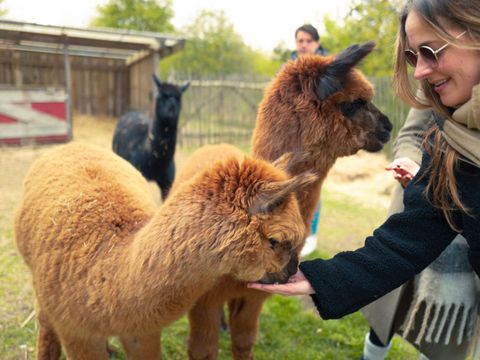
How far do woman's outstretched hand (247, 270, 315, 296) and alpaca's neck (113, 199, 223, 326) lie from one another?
21 centimetres

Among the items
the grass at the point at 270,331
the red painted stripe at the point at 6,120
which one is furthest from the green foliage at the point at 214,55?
the grass at the point at 270,331

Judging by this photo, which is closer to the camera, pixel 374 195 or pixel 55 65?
pixel 374 195

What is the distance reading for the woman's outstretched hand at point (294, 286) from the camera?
5.12 ft

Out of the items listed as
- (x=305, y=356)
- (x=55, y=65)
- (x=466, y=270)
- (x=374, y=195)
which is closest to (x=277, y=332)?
(x=305, y=356)

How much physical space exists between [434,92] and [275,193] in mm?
674

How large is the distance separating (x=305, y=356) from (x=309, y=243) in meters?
1.78

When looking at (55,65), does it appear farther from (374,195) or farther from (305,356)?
(305,356)

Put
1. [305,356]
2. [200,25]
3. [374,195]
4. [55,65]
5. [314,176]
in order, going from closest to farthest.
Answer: [314,176]
[305,356]
[374,195]
[55,65]
[200,25]

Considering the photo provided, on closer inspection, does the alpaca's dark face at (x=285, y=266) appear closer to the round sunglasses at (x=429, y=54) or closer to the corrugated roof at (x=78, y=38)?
the round sunglasses at (x=429, y=54)

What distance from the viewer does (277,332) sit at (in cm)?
328

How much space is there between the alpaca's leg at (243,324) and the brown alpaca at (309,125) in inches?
0.5

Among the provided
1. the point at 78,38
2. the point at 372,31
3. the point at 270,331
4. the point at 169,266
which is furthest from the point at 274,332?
the point at 372,31

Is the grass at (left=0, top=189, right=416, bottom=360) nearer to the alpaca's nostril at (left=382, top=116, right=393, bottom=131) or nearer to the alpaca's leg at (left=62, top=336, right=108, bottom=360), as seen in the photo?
the alpaca's leg at (left=62, top=336, right=108, bottom=360)

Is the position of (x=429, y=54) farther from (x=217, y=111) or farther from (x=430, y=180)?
(x=217, y=111)
